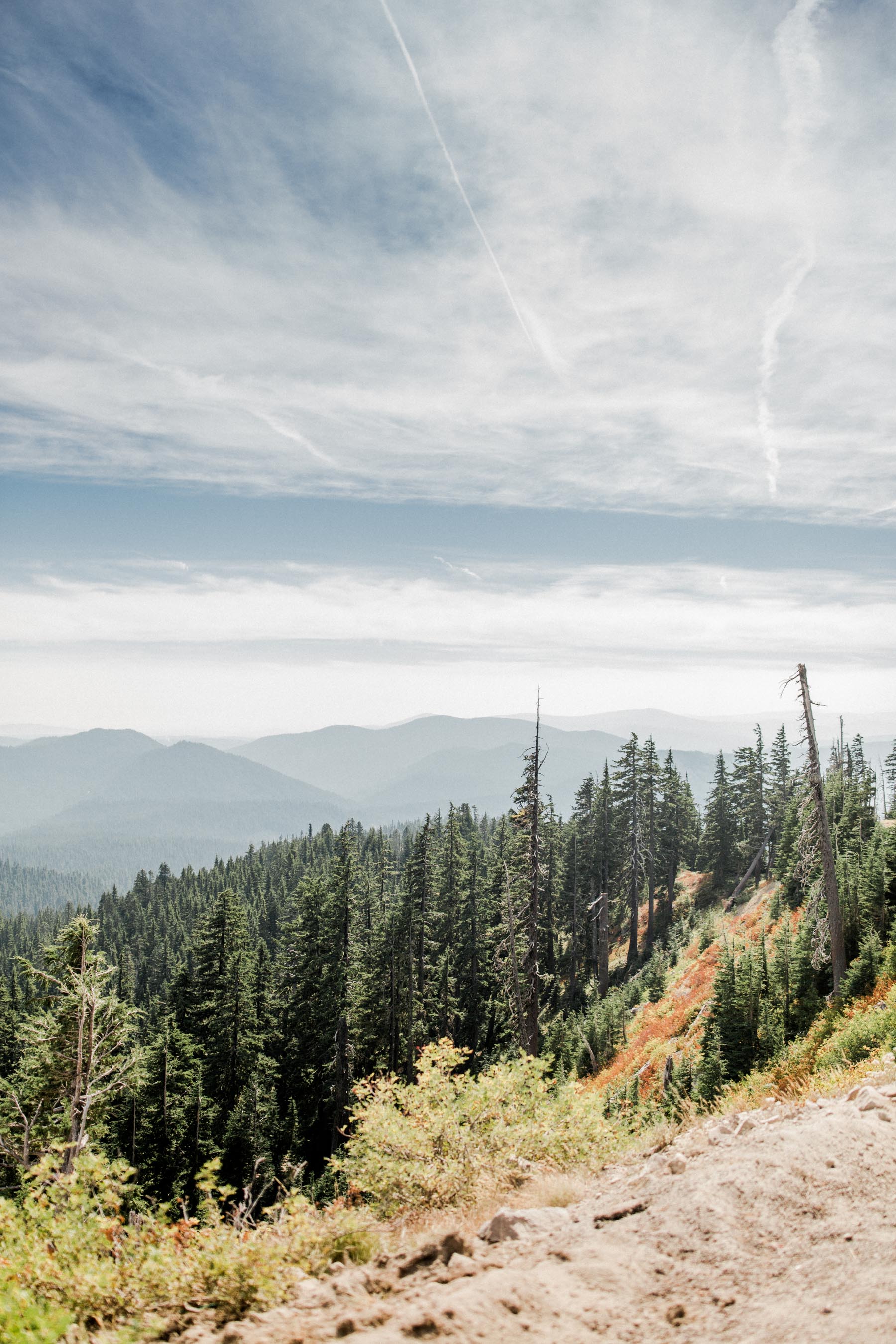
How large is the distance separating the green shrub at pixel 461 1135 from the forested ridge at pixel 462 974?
88cm

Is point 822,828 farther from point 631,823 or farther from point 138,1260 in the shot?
point 631,823

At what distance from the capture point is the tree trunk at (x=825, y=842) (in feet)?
60.7

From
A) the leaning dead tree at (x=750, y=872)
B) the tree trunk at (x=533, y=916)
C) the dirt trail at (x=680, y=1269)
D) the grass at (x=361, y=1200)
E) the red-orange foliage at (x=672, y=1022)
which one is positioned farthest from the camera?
the leaning dead tree at (x=750, y=872)

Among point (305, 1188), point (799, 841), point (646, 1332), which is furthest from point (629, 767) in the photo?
point (646, 1332)

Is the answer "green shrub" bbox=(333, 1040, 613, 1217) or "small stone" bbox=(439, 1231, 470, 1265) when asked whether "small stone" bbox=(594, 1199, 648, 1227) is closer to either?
"small stone" bbox=(439, 1231, 470, 1265)

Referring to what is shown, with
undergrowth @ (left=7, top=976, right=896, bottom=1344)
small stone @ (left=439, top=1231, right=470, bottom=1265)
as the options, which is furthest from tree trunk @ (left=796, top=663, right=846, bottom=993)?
small stone @ (left=439, top=1231, right=470, bottom=1265)

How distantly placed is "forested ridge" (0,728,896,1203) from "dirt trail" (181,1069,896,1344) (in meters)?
4.02

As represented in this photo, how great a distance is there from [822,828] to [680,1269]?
658 inches

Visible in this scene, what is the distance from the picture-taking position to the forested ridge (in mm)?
20016

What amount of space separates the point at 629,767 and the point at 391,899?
25.2 metres

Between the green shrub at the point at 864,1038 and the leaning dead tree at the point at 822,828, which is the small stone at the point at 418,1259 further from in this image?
the leaning dead tree at the point at 822,828

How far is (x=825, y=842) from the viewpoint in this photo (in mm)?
19328

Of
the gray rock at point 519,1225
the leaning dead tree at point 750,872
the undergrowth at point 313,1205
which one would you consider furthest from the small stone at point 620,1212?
the leaning dead tree at point 750,872

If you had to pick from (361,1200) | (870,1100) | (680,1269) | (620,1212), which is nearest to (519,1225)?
(620,1212)
